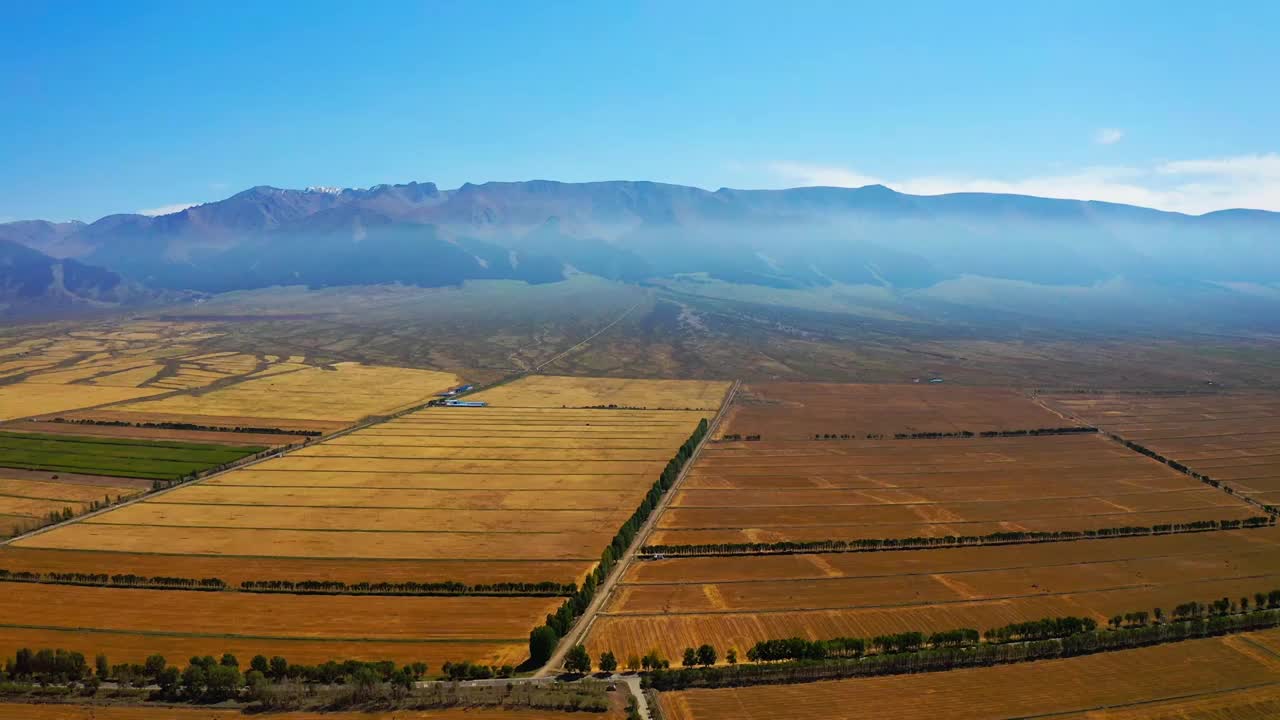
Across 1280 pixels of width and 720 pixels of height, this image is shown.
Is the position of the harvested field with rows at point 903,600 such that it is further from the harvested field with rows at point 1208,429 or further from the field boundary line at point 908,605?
the harvested field with rows at point 1208,429

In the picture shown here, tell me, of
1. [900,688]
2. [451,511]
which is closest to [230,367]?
[451,511]

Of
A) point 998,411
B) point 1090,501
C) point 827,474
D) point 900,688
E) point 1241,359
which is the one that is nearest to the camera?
point 900,688

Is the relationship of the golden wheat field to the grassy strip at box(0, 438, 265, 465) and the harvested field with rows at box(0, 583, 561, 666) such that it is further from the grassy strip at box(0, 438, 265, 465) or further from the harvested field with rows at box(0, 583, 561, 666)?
the grassy strip at box(0, 438, 265, 465)

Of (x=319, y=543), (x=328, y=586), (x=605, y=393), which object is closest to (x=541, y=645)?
(x=328, y=586)

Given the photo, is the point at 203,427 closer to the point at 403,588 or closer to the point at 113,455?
the point at 113,455

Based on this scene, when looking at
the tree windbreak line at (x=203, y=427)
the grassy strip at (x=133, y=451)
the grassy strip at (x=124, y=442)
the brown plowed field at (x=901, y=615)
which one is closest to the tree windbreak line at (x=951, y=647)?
the brown plowed field at (x=901, y=615)

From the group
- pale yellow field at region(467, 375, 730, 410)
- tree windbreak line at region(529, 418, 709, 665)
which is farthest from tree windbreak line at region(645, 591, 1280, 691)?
pale yellow field at region(467, 375, 730, 410)

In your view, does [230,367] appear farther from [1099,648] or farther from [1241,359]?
[1241,359]
